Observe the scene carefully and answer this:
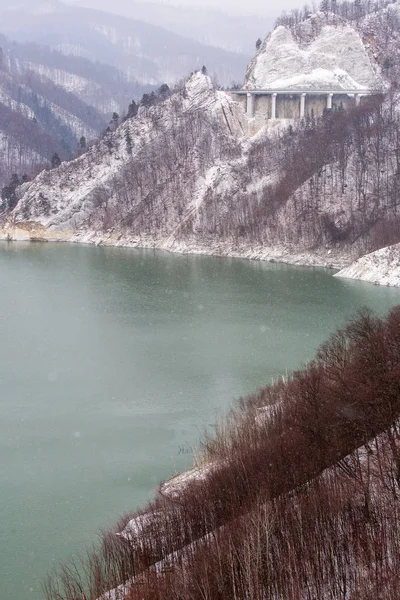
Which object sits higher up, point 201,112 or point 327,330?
point 201,112

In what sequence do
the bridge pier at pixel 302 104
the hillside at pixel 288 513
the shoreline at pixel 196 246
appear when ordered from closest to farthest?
the hillside at pixel 288 513 → the shoreline at pixel 196 246 → the bridge pier at pixel 302 104

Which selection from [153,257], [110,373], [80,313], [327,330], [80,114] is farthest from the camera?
[80,114]

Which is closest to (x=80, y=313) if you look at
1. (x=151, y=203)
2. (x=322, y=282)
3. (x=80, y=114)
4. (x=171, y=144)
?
(x=322, y=282)

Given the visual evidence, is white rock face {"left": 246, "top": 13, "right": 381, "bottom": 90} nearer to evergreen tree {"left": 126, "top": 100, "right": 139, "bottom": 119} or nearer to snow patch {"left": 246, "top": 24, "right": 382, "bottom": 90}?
snow patch {"left": 246, "top": 24, "right": 382, "bottom": 90}

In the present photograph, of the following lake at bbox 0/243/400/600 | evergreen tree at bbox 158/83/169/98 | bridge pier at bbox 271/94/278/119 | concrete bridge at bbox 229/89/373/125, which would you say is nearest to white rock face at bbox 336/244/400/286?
lake at bbox 0/243/400/600

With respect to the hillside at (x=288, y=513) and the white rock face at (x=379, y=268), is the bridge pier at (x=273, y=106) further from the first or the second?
Answer: the hillside at (x=288, y=513)

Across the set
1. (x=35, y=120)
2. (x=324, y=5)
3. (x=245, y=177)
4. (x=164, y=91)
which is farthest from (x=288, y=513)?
(x=35, y=120)

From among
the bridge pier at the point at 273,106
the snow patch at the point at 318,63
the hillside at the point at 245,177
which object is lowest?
the hillside at the point at 245,177

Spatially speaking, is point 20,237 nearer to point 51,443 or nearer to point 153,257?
point 153,257

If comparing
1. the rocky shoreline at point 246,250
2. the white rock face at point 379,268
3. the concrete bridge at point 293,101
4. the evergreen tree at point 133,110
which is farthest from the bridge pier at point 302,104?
the white rock face at point 379,268
